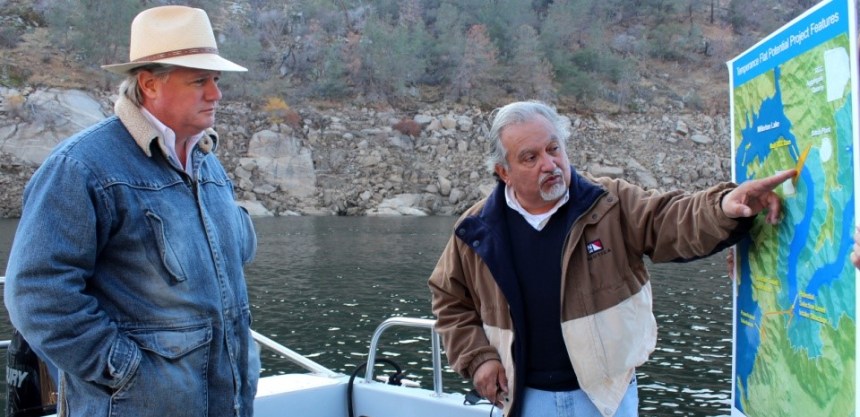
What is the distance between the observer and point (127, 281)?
2434mm

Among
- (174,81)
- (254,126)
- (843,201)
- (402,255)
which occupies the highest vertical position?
(254,126)

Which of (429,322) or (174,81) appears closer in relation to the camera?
(174,81)

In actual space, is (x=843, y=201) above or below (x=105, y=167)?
below

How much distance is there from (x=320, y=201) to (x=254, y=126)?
6110mm

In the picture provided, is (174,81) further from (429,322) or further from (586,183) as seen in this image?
(429,322)

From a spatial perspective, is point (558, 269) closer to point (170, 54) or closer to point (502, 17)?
point (170, 54)

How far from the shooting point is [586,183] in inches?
109

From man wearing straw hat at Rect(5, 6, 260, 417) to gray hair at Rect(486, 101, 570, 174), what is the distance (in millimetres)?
920

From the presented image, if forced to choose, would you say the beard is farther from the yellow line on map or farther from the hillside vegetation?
the hillside vegetation

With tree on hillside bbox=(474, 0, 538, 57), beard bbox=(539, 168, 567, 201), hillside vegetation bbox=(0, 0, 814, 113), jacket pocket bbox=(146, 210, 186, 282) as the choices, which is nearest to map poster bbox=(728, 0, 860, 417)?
beard bbox=(539, 168, 567, 201)

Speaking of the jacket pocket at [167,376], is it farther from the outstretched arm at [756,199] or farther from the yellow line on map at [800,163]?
the yellow line on map at [800,163]

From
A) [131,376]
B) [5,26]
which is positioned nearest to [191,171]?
[131,376]

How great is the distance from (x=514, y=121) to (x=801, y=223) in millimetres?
982

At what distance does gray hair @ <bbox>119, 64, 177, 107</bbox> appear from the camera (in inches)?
101
